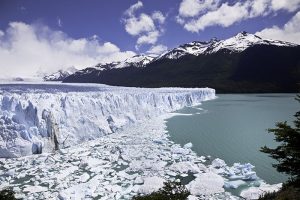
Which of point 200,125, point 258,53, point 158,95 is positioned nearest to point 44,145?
point 200,125

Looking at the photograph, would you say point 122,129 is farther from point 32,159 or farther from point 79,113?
point 32,159

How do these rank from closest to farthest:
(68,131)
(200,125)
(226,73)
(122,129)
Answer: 1. (68,131)
2. (122,129)
3. (200,125)
4. (226,73)

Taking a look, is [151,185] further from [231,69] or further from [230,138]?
[231,69]

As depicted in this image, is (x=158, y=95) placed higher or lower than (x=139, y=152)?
higher

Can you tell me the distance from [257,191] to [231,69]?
452 feet

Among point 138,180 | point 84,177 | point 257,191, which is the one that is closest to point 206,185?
point 257,191

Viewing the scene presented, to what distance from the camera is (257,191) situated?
41.3ft

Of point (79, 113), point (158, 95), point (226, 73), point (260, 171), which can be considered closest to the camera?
point (260, 171)

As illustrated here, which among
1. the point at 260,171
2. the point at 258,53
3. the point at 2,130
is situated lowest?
the point at 260,171

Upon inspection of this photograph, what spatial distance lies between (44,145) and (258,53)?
145481 mm

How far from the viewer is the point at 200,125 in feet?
101

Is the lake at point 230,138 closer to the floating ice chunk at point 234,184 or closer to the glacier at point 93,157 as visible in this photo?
the glacier at point 93,157

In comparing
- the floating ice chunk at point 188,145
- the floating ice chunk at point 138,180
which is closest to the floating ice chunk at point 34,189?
the floating ice chunk at point 138,180

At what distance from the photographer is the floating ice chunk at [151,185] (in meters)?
12.9
